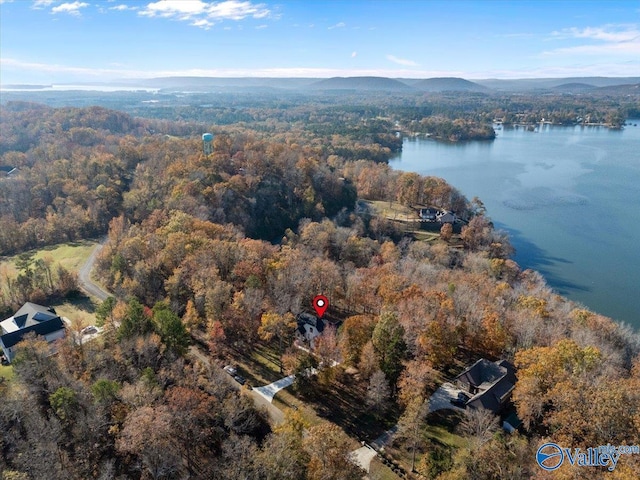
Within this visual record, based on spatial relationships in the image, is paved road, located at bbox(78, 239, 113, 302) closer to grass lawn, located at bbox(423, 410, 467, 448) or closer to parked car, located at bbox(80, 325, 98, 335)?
parked car, located at bbox(80, 325, 98, 335)

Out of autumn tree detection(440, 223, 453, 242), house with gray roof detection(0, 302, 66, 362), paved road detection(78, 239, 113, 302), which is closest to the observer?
house with gray roof detection(0, 302, 66, 362)

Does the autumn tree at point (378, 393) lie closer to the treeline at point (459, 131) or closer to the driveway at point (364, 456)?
the driveway at point (364, 456)

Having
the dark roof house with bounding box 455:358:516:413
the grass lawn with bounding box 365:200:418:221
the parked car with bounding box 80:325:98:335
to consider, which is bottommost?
the parked car with bounding box 80:325:98:335

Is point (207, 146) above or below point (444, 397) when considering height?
above

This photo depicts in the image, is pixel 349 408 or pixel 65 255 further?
pixel 65 255

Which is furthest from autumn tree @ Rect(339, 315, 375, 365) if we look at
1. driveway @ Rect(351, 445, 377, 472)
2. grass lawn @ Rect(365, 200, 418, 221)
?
grass lawn @ Rect(365, 200, 418, 221)

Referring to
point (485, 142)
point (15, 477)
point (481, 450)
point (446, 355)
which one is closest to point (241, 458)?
point (15, 477)

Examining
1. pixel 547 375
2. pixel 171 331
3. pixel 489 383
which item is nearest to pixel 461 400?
pixel 489 383

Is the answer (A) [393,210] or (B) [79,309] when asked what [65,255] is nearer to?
(B) [79,309]

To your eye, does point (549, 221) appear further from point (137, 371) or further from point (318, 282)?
point (137, 371)
